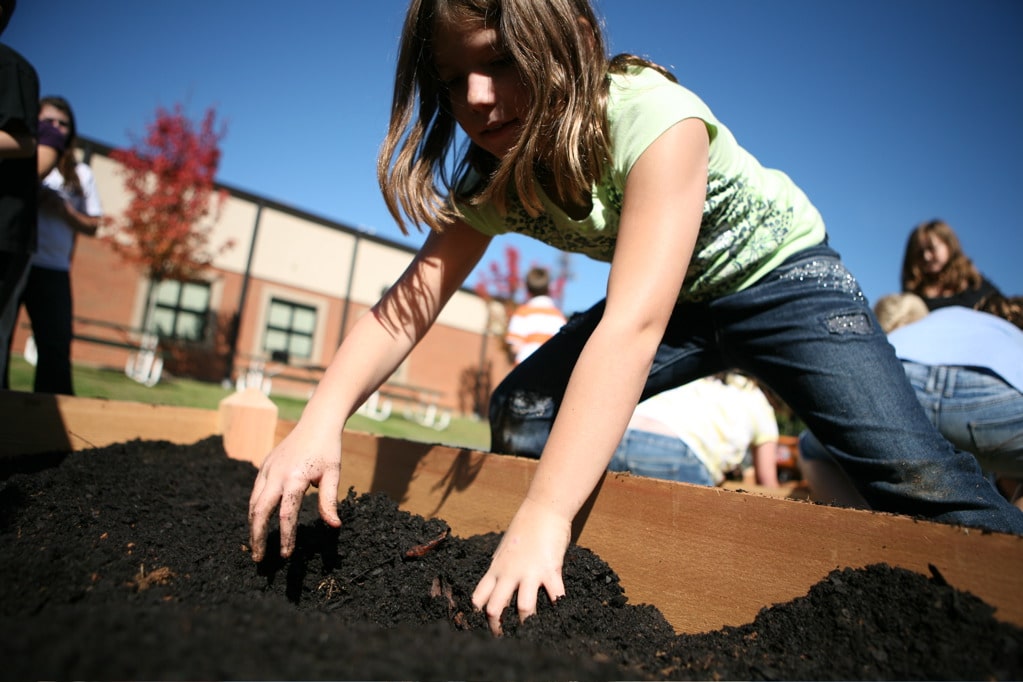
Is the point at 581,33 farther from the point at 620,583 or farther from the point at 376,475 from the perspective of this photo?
the point at 376,475

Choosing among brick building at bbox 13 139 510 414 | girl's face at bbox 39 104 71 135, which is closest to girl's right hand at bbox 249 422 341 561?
girl's face at bbox 39 104 71 135

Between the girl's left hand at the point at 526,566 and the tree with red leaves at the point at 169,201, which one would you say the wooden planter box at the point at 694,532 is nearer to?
the girl's left hand at the point at 526,566

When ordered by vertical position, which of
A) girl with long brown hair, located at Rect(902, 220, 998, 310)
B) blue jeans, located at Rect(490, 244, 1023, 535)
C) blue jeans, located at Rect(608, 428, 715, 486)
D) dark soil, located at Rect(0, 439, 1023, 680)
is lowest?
dark soil, located at Rect(0, 439, 1023, 680)

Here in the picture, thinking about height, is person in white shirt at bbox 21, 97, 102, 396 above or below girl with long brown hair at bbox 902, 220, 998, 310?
below

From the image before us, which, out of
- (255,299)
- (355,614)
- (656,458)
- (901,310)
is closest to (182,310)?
(255,299)

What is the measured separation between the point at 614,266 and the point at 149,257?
1570 cm

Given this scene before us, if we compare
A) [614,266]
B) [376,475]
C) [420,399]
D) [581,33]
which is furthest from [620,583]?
[420,399]

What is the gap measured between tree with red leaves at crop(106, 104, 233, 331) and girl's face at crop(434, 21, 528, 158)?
592 inches

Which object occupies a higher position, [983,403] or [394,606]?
[983,403]

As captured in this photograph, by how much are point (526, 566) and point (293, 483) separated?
1.91ft

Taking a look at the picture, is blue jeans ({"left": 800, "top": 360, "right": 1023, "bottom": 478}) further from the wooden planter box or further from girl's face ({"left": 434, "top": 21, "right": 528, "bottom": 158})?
girl's face ({"left": 434, "top": 21, "right": 528, "bottom": 158})

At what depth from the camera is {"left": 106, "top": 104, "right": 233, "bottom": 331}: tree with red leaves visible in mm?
14781

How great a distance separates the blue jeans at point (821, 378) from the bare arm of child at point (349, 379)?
419 mm

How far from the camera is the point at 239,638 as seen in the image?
0.80 m
